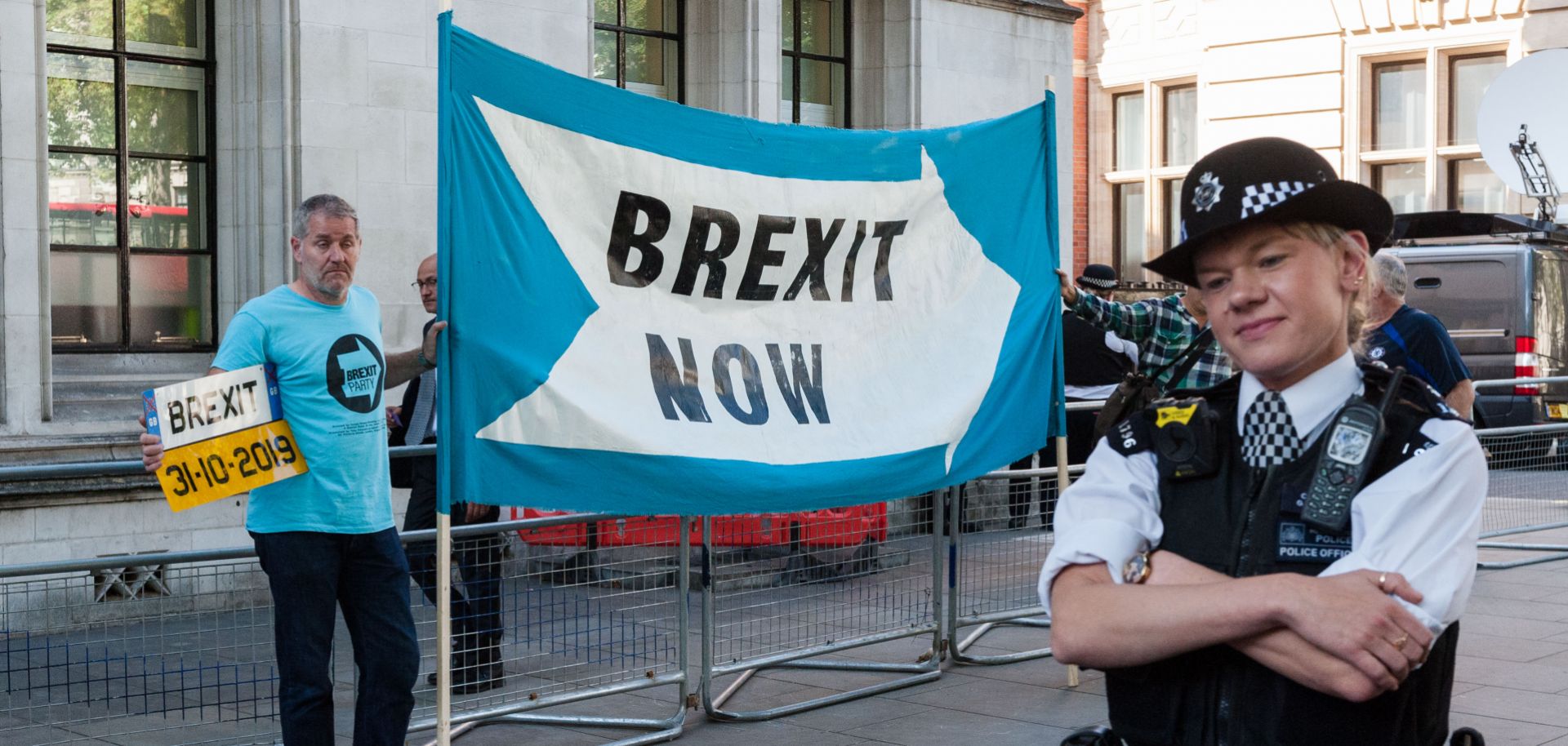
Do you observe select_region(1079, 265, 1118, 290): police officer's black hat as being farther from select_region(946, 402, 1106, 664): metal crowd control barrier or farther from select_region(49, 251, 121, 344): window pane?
select_region(49, 251, 121, 344): window pane

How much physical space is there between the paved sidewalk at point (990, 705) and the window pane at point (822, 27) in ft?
18.7

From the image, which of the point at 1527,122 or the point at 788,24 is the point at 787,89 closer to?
the point at 788,24

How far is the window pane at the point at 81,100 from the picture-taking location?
9.19 m

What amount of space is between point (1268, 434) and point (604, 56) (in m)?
9.86

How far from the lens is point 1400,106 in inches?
938

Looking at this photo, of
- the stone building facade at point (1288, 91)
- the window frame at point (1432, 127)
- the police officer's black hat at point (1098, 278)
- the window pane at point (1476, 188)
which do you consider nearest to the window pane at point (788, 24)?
the police officer's black hat at point (1098, 278)

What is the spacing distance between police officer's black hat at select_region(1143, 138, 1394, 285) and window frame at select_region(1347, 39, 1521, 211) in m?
22.6

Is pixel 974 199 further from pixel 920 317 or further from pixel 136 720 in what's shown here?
pixel 136 720

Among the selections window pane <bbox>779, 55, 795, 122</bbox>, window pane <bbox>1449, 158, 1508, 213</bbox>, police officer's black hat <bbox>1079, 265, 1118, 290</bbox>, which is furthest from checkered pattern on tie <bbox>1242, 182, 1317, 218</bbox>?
window pane <bbox>1449, 158, 1508, 213</bbox>

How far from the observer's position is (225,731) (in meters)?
5.88

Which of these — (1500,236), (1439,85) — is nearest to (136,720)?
(1500,236)

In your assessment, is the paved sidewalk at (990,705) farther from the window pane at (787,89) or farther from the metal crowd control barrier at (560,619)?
the window pane at (787,89)

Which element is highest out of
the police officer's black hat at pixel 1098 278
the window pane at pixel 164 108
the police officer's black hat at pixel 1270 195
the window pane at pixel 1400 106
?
the window pane at pixel 1400 106

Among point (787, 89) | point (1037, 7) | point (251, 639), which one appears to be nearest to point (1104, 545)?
point (251, 639)
